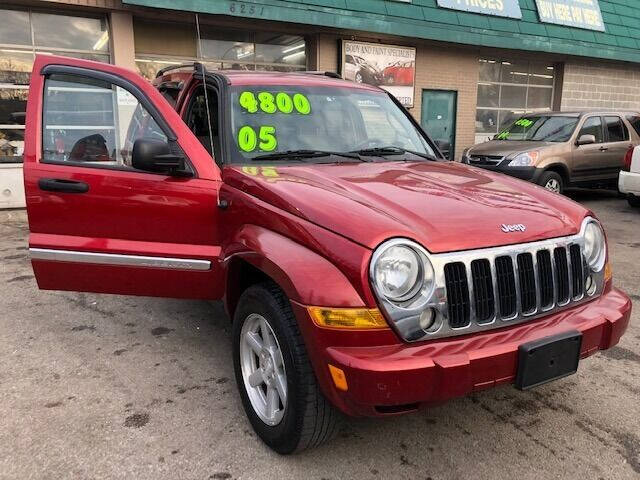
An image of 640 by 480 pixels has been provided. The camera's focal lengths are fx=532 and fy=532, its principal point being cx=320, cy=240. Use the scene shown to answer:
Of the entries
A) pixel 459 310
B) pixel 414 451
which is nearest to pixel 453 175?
pixel 459 310

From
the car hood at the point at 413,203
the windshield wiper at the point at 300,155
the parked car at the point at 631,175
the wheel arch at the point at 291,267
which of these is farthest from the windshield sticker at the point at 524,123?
the wheel arch at the point at 291,267

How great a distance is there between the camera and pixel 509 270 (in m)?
2.33

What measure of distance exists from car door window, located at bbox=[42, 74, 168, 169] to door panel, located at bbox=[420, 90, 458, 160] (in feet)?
33.5

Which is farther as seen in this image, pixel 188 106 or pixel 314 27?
pixel 314 27

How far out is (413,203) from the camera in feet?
8.24

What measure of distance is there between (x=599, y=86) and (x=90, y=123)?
53.4ft

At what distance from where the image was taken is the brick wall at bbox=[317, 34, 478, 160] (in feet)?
41.3

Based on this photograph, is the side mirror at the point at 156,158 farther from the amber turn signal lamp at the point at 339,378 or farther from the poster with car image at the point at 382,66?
the poster with car image at the point at 382,66

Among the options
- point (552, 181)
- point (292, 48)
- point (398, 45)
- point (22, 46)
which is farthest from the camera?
point (398, 45)

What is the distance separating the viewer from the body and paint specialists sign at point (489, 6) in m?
11.8

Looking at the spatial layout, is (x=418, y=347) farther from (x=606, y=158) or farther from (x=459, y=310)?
(x=606, y=158)

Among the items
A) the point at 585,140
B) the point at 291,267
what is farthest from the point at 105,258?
the point at 585,140

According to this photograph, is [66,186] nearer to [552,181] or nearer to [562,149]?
[552,181]

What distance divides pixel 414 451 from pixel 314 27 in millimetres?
9606
